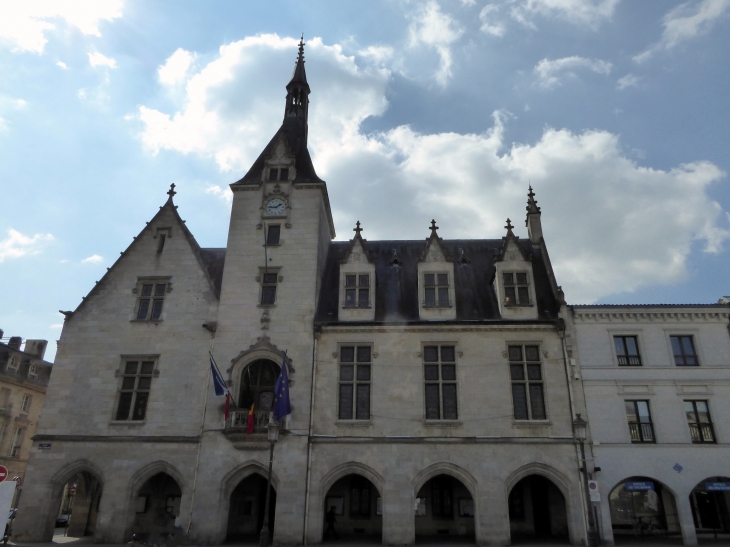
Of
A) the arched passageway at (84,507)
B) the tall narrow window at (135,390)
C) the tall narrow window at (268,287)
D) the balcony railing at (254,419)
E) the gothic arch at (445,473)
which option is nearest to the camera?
the gothic arch at (445,473)

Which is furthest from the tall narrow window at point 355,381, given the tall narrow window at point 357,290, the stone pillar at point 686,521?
the stone pillar at point 686,521

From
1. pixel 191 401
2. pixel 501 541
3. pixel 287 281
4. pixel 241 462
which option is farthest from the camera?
pixel 287 281

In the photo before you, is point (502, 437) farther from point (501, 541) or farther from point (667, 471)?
point (667, 471)

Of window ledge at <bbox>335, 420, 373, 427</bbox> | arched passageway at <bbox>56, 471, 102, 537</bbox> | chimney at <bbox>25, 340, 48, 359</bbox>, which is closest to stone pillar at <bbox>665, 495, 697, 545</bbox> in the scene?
window ledge at <bbox>335, 420, 373, 427</bbox>

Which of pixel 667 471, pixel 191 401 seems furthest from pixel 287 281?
pixel 667 471

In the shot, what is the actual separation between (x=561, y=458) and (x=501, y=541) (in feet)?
14.9

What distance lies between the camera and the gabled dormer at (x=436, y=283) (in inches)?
1050

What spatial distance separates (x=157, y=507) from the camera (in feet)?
86.3

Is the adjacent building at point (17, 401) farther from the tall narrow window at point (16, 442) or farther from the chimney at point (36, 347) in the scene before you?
the chimney at point (36, 347)

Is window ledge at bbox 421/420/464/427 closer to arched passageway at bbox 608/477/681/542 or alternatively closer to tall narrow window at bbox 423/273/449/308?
tall narrow window at bbox 423/273/449/308

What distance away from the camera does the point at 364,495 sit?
2655 centimetres

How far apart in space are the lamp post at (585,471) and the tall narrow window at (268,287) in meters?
16.0

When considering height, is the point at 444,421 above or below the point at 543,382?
below

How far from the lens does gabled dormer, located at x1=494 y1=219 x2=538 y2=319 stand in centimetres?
2643
